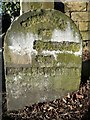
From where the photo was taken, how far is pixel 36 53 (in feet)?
15.2

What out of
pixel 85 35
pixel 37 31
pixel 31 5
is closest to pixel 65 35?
pixel 37 31

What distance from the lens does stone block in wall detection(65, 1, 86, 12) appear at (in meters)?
6.78

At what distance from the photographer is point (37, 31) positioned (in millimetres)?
4574

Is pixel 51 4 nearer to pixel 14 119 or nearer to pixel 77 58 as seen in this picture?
pixel 77 58

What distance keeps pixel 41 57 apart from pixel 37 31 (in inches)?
13.2

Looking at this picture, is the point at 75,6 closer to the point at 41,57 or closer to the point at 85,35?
the point at 85,35

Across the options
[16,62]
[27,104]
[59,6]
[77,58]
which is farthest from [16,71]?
[59,6]

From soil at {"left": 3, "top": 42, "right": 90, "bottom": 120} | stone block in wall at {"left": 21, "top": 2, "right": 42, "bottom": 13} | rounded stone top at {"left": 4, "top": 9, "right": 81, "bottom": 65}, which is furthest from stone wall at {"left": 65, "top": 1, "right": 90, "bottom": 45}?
rounded stone top at {"left": 4, "top": 9, "right": 81, "bottom": 65}

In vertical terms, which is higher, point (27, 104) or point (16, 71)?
point (16, 71)

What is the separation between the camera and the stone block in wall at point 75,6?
6777 millimetres

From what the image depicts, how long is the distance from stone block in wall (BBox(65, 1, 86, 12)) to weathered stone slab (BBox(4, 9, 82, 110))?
222 cm

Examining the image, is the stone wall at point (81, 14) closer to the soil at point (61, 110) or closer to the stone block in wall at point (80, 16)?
the stone block in wall at point (80, 16)

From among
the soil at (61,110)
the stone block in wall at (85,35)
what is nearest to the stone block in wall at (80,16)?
the stone block in wall at (85,35)

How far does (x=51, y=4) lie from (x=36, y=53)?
4.28ft
